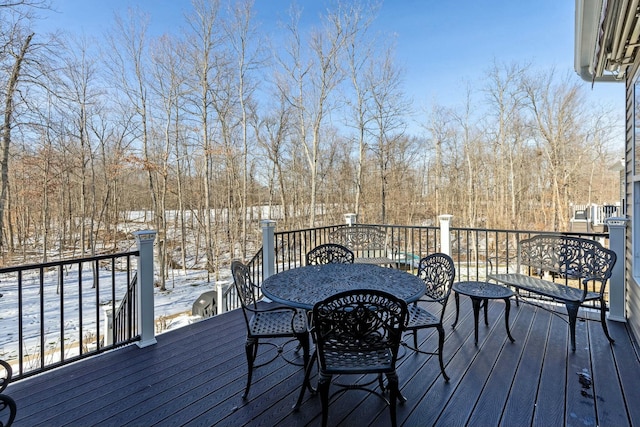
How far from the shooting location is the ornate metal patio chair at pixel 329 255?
3369 mm

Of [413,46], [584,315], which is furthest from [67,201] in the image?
[584,315]

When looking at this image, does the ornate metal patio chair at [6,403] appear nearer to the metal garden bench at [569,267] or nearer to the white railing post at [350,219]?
the metal garden bench at [569,267]

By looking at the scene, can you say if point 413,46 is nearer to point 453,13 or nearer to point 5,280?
point 453,13

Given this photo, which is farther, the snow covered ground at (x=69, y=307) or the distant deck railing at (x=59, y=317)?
the snow covered ground at (x=69, y=307)

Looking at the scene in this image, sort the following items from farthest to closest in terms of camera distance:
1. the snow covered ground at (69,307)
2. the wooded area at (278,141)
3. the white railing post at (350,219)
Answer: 1. the wooded area at (278,141)
2. the snow covered ground at (69,307)
3. the white railing post at (350,219)

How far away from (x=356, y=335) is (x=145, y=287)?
6.91ft

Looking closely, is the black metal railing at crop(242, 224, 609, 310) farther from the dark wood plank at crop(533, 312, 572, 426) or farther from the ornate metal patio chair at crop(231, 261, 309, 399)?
the ornate metal patio chair at crop(231, 261, 309, 399)

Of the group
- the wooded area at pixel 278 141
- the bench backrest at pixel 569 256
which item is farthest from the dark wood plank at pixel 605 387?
the wooded area at pixel 278 141

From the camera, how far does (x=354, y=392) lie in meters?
2.00

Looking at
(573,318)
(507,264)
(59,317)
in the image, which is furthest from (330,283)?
(59,317)

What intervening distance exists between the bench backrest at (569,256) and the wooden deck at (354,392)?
61cm

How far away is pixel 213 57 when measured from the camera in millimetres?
10523

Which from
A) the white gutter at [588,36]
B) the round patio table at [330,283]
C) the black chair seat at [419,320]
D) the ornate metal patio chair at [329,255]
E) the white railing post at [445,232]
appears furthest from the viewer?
the white railing post at [445,232]

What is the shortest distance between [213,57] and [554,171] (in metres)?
13.6
